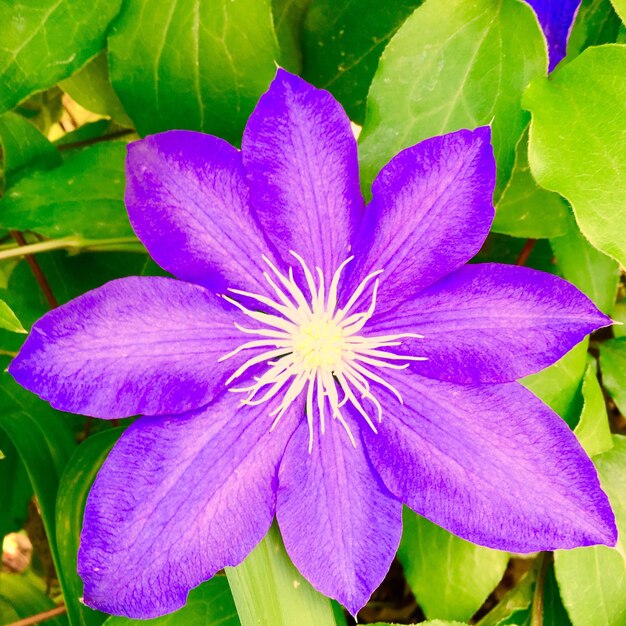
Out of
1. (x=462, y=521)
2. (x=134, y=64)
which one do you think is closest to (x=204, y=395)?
(x=462, y=521)

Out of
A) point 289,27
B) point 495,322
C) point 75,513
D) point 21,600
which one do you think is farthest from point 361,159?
point 21,600

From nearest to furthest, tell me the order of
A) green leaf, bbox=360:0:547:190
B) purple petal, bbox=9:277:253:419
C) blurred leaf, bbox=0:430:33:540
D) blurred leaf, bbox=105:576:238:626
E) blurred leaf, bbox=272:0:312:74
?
purple petal, bbox=9:277:253:419 → green leaf, bbox=360:0:547:190 → blurred leaf, bbox=105:576:238:626 → blurred leaf, bbox=272:0:312:74 → blurred leaf, bbox=0:430:33:540

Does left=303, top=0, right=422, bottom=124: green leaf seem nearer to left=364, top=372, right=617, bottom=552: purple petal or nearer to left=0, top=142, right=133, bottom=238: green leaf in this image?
left=0, top=142, right=133, bottom=238: green leaf

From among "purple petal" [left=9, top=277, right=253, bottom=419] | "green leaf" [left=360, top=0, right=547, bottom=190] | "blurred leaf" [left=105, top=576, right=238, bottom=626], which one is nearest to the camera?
"purple petal" [left=9, top=277, right=253, bottom=419]

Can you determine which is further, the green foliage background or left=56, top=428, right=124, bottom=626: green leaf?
left=56, top=428, right=124, bottom=626: green leaf

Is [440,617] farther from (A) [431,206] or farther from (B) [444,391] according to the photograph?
(A) [431,206]

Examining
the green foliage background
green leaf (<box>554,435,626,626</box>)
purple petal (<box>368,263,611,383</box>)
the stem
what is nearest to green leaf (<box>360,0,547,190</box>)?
the green foliage background

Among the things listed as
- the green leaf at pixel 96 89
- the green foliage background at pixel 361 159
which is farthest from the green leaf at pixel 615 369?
the green leaf at pixel 96 89
